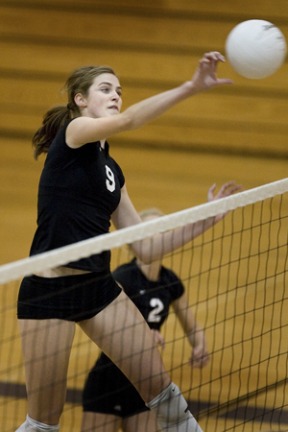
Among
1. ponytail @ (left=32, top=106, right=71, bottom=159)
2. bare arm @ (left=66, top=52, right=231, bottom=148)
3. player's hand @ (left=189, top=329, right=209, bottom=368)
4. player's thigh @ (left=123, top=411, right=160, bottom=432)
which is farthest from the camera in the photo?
player's hand @ (left=189, top=329, right=209, bottom=368)

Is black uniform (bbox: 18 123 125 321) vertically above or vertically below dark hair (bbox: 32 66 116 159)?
below

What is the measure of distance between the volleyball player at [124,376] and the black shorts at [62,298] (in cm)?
94

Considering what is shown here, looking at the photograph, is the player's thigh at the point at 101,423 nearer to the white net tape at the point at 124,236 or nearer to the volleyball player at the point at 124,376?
the volleyball player at the point at 124,376

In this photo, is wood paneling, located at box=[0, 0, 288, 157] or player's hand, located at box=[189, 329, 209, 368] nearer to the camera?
player's hand, located at box=[189, 329, 209, 368]

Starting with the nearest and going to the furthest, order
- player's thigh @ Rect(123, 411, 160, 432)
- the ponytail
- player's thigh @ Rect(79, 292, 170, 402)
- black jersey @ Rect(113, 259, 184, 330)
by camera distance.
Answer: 1. player's thigh @ Rect(79, 292, 170, 402)
2. the ponytail
3. player's thigh @ Rect(123, 411, 160, 432)
4. black jersey @ Rect(113, 259, 184, 330)

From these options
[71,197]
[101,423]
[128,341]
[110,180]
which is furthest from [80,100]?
[101,423]

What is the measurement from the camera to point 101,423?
5562 mm

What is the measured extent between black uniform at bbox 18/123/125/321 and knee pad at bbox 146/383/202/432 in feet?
1.72

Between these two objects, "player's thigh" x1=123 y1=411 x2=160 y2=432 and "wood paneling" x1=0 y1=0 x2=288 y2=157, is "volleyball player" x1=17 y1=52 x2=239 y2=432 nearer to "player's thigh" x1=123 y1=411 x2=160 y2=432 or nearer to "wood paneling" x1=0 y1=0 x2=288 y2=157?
"player's thigh" x1=123 y1=411 x2=160 y2=432

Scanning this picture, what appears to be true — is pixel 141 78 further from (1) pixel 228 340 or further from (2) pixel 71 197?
(2) pixel 71 197

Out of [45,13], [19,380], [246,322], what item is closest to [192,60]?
[45,13]

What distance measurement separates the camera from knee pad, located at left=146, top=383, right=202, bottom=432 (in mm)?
4648

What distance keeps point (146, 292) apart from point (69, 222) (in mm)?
1545

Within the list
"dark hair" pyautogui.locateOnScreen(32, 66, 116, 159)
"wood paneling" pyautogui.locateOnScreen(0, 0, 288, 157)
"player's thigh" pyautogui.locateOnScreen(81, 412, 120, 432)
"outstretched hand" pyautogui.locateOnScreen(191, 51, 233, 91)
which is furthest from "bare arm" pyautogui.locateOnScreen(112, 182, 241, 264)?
"wood paneling" pyautogui.locateOnScreen(0, 0, 288, 157)
